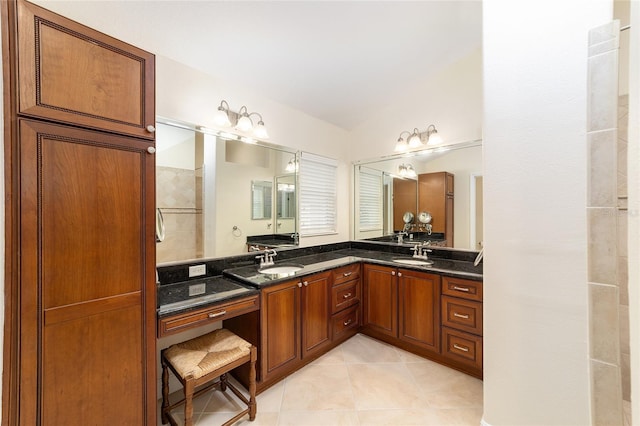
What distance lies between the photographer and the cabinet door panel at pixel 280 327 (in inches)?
71.3

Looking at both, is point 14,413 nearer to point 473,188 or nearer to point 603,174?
point 603,174

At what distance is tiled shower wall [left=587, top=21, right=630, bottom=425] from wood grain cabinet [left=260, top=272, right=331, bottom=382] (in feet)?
5.50

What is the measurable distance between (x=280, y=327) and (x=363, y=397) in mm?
799

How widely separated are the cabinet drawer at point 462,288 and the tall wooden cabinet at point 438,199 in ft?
2.13

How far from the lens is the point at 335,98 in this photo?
2656 mm

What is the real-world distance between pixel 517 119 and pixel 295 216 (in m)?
2.05

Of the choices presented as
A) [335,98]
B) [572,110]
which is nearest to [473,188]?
[572,110]

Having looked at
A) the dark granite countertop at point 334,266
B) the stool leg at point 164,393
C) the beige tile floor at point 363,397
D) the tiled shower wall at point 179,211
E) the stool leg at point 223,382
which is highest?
the tiled shower wall at point 179,211

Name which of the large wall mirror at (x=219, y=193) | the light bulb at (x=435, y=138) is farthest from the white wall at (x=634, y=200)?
the large wall mirror at (x=219, y=193)

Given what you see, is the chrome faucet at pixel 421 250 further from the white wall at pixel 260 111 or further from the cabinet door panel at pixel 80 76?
the cabinet door panel at pixel 80 76

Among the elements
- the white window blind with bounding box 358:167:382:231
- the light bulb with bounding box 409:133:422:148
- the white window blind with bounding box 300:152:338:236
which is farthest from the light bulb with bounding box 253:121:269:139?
the light bulb with bounding box 409:133:422:148

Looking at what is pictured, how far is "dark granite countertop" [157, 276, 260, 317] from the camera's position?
1.41 metres

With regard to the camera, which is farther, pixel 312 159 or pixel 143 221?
pixel 312 159

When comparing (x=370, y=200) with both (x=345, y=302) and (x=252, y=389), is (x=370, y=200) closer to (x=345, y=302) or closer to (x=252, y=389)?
(x=345, y=302)
